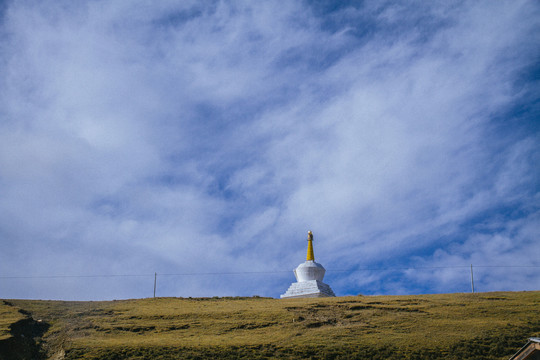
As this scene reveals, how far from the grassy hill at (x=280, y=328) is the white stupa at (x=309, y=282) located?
6695 millimetres

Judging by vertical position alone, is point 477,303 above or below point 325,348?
above

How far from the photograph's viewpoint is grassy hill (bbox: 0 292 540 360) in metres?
29.8

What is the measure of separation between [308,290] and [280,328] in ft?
52.8

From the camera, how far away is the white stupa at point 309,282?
4991 centimetres

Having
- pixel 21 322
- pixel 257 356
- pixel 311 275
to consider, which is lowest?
pixel 257 356

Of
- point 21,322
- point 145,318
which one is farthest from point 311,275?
point 21,322

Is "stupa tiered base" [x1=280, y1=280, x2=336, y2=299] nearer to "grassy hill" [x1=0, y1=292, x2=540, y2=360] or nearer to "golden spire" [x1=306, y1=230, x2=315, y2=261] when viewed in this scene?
"golden spire" [x1=306, y1=230, x2=315, y2=261]

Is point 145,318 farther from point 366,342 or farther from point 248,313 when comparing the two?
point 366,342

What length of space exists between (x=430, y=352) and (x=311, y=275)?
78.4 ft

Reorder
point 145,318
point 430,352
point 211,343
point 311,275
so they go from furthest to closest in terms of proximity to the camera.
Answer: point 311,275
point 145,318
point 211,343
point 430,352

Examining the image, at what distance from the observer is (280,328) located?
3431cm

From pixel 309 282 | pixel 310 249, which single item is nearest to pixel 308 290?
pixel 309 282

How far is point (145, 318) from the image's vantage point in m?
38.1

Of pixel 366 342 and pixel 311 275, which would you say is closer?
pixel 366 342
